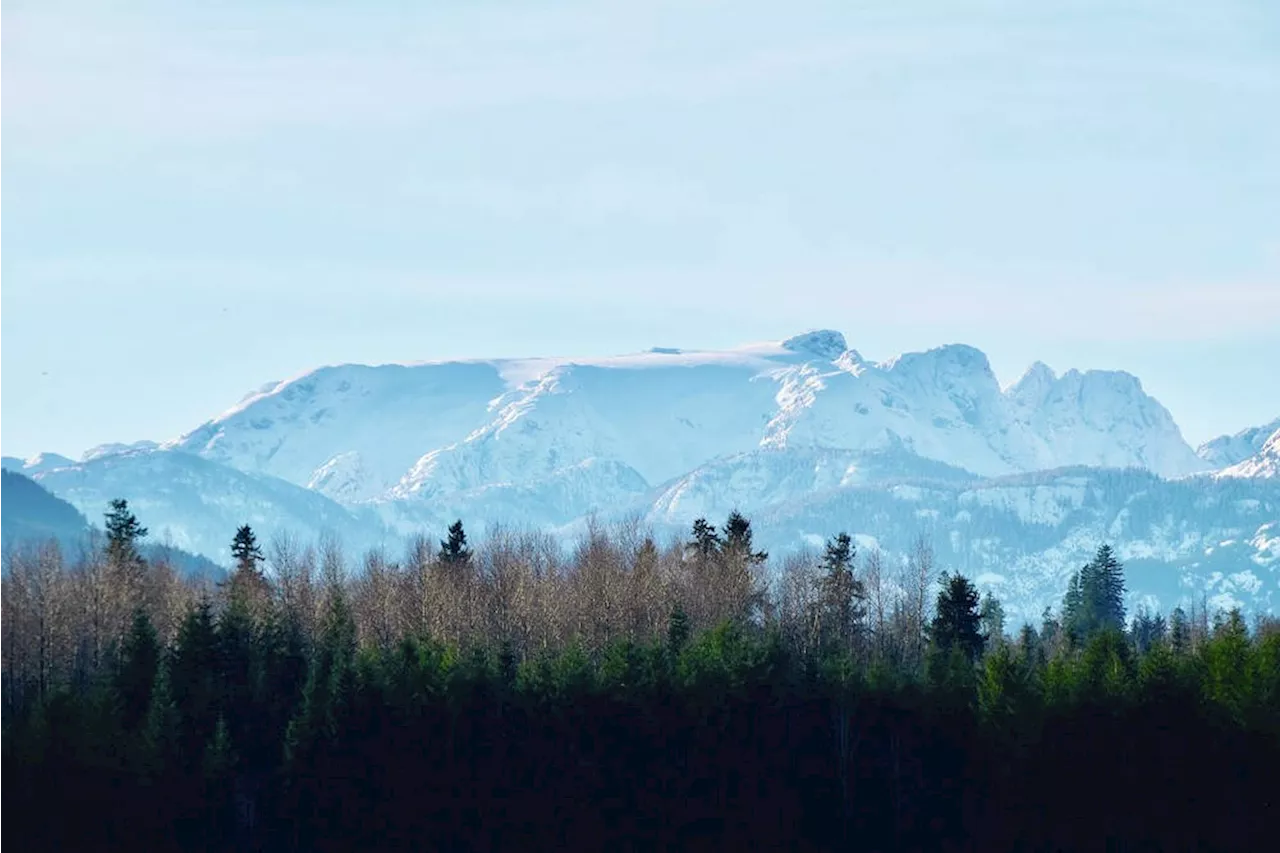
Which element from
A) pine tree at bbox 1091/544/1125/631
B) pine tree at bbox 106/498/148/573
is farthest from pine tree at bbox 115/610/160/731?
pine tree at bbox 1091/544/1125/631

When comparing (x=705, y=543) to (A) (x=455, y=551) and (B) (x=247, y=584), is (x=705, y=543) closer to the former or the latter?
(A) (x=455, y=551)

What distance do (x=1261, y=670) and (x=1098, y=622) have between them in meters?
77.0

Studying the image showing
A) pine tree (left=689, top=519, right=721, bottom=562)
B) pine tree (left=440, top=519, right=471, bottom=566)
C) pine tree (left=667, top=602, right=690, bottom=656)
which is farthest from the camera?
pine tree (left=440, top=519, right=471, bottom=566)

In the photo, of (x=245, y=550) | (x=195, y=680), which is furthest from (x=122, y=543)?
(x=195, y=680)

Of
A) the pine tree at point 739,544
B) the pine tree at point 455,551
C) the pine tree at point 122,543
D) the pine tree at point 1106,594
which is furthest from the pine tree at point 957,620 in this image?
the pine tree at point 1106,594

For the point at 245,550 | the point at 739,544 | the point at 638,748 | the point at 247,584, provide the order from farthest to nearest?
1. the point at 245,550
2. the point at 739,544
3. the point at 247,584
4. the point at 638,748

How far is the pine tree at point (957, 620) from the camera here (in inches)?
4793

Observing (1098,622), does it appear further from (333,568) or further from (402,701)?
(402,701)

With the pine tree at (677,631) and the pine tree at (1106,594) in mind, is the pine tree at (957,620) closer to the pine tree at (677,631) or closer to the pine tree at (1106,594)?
the pine tree at (677,631)

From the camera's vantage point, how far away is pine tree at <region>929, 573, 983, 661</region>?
399ft

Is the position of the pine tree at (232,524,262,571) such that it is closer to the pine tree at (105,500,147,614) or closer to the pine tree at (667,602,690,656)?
the pine tree at (105,500,147,614)

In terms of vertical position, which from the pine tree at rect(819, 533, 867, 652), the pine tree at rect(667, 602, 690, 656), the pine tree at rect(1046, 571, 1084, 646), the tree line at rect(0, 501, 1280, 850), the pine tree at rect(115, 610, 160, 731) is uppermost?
the pine tree at rect(1046, 571, 1084, 646)

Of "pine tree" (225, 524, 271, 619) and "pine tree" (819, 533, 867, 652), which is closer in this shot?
"pine tree" (225, 524, 271, 619)

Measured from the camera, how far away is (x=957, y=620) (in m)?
123
